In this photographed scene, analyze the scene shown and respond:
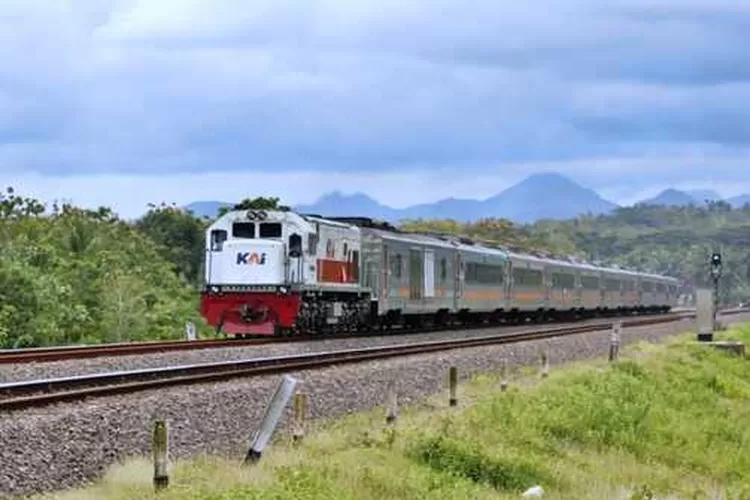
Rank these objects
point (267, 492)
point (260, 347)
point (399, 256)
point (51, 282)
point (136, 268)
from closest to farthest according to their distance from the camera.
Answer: point (267, 492) < point (260, 347) < point (51, 282) < point (399, 256) < point (136, 268)

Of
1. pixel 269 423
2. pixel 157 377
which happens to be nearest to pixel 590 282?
pixel 157 377

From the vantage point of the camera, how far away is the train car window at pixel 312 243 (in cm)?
3434

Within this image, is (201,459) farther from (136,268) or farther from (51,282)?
(136,268)

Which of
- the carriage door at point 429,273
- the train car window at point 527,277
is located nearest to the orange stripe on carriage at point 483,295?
the train car window at point 527,277

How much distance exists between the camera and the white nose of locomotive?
3378 centimetres

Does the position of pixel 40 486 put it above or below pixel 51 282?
below

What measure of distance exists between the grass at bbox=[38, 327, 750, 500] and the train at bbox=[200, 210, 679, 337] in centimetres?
716

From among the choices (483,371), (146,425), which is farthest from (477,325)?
(146,425)

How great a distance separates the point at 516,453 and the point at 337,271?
18624 mm

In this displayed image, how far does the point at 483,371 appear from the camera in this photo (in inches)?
1147

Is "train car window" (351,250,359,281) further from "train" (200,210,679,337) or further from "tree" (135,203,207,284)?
"tree" (135,203,207,284)

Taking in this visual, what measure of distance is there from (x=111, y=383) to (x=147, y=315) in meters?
22.7

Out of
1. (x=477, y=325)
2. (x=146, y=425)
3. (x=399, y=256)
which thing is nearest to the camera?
(x=146, y=425)

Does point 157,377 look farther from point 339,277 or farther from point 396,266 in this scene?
point 396,266
